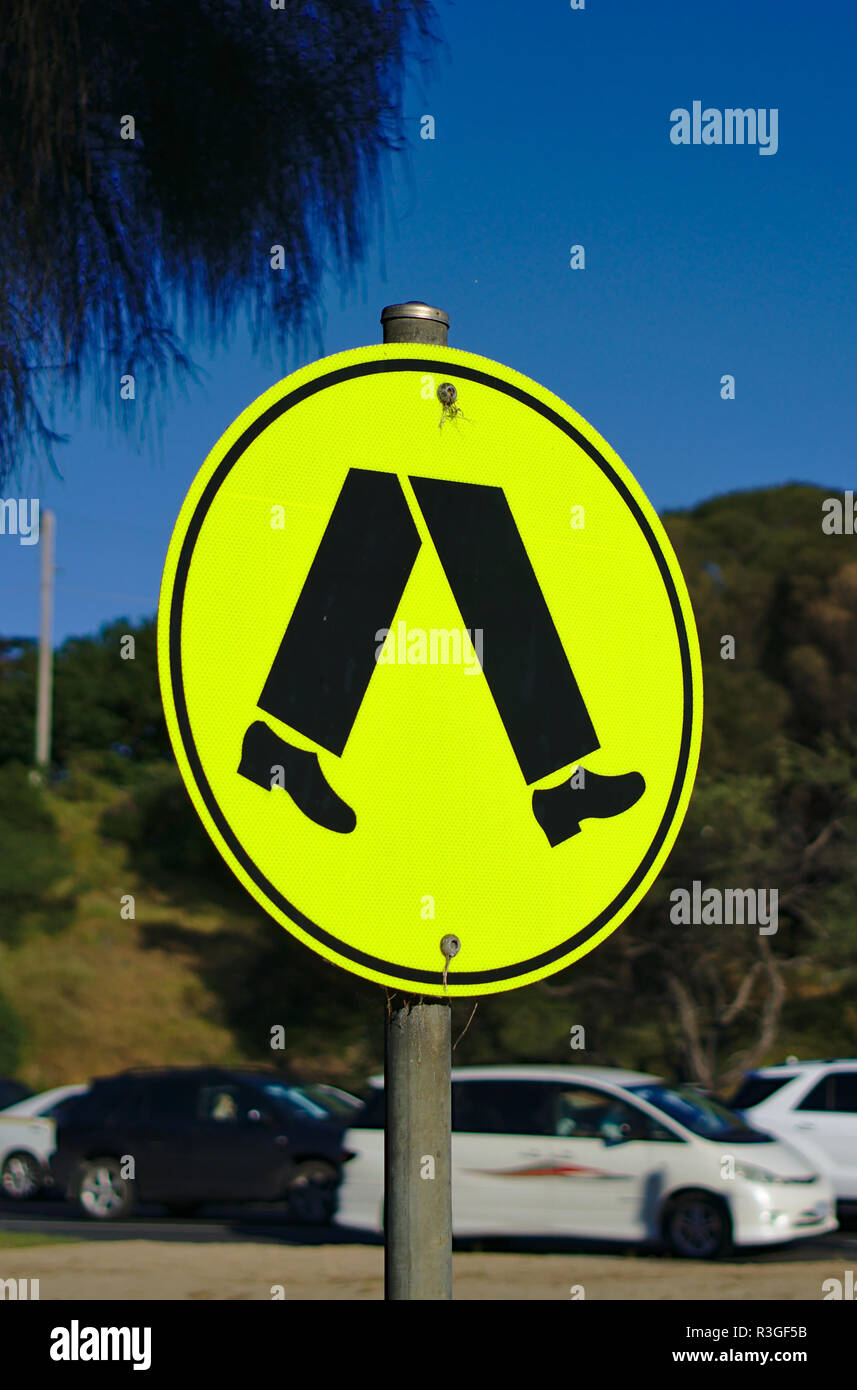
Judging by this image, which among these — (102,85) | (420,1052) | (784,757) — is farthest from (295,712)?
(784,757)

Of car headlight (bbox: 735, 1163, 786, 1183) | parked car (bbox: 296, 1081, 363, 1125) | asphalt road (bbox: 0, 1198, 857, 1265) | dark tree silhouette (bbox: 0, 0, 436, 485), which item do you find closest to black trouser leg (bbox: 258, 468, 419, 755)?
dark tree silhouette (bbox: 0, 0, 436, 485)

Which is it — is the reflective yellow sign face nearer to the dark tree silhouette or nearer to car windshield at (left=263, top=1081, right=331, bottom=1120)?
the dark tree silhouette

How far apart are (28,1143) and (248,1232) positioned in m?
4.79

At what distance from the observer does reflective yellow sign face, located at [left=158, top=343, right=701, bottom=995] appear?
5.06 feet

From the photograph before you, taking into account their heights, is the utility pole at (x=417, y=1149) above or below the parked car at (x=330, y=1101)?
above

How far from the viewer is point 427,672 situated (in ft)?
5.27

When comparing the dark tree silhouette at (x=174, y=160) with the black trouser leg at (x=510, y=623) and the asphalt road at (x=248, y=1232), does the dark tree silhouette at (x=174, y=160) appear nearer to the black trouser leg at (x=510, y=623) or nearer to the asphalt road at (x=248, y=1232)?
the black trouser leg at (x=510, y=623)

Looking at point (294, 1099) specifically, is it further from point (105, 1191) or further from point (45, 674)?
point (45, 674)

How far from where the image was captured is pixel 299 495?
5.38ft

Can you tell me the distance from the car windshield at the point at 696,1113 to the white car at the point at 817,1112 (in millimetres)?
575

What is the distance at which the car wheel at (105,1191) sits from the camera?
16.3 metres

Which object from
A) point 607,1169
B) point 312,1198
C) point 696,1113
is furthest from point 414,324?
point 312,1198

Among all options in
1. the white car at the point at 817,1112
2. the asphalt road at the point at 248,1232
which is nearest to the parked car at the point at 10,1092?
the asphalt road at the point at 248,1232

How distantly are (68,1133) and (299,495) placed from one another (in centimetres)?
1638
